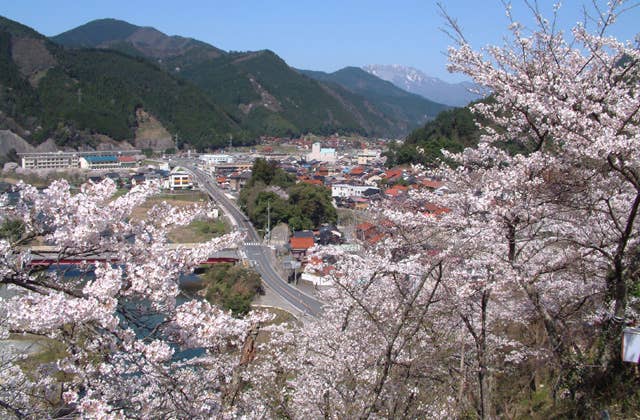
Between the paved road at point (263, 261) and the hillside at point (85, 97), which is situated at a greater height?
the hillside at point (85, 97)

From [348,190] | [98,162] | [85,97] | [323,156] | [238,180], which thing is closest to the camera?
[348,190]

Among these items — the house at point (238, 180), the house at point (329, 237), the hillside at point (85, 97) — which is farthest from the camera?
the hillside at point (85, 97)

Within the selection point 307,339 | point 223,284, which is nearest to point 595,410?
point 307,339

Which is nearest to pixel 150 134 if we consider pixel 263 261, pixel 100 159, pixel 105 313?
pixel 100 159

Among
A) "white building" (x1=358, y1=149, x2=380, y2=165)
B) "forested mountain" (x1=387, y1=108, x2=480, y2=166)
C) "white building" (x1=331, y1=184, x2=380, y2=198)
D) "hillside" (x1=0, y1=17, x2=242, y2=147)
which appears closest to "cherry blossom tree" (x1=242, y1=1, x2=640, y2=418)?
"white building" (x1=331, y1=184, x2=380, y2=198)

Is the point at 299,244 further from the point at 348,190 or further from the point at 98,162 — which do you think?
the point at 98,162

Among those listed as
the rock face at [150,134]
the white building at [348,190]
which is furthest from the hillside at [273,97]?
the white building at [348,190]

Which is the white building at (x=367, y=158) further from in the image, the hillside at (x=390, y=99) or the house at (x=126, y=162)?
the hillside at (x=390, y=99)
